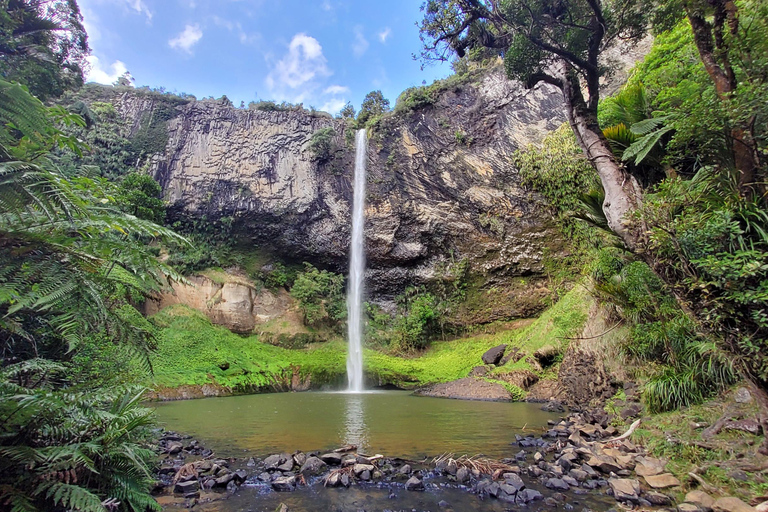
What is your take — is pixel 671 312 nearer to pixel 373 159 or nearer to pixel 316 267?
pixel 373 159

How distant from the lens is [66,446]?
2170 millimetres

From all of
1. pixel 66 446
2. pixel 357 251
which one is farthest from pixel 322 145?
pixel 66 446

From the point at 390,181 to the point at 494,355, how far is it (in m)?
9.93

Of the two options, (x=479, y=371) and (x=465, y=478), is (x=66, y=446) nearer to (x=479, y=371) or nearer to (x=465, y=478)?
(x=465, y=478)

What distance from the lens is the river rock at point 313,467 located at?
14.2 feet

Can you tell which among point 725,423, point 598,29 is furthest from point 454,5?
point 725,423

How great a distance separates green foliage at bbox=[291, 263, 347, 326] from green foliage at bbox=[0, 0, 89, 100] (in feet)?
37.9

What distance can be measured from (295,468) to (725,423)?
4688 millimetres

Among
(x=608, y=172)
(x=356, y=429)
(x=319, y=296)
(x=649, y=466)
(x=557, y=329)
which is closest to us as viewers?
(x=649, y=466)

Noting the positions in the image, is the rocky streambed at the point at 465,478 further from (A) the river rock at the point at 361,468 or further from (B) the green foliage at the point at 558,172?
(B) the green foliage at the point at 558,172

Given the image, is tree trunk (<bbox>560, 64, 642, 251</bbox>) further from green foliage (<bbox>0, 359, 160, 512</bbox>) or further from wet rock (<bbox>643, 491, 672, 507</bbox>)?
Answer: green foliage (<bbox>0, 359, 160, 512</bbox>)

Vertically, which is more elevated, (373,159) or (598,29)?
(373,159)

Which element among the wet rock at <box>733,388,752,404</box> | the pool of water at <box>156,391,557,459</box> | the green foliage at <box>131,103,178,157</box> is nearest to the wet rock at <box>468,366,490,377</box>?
the pool of water at <box>156,391,557,459</box>

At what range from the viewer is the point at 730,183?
3844mm
